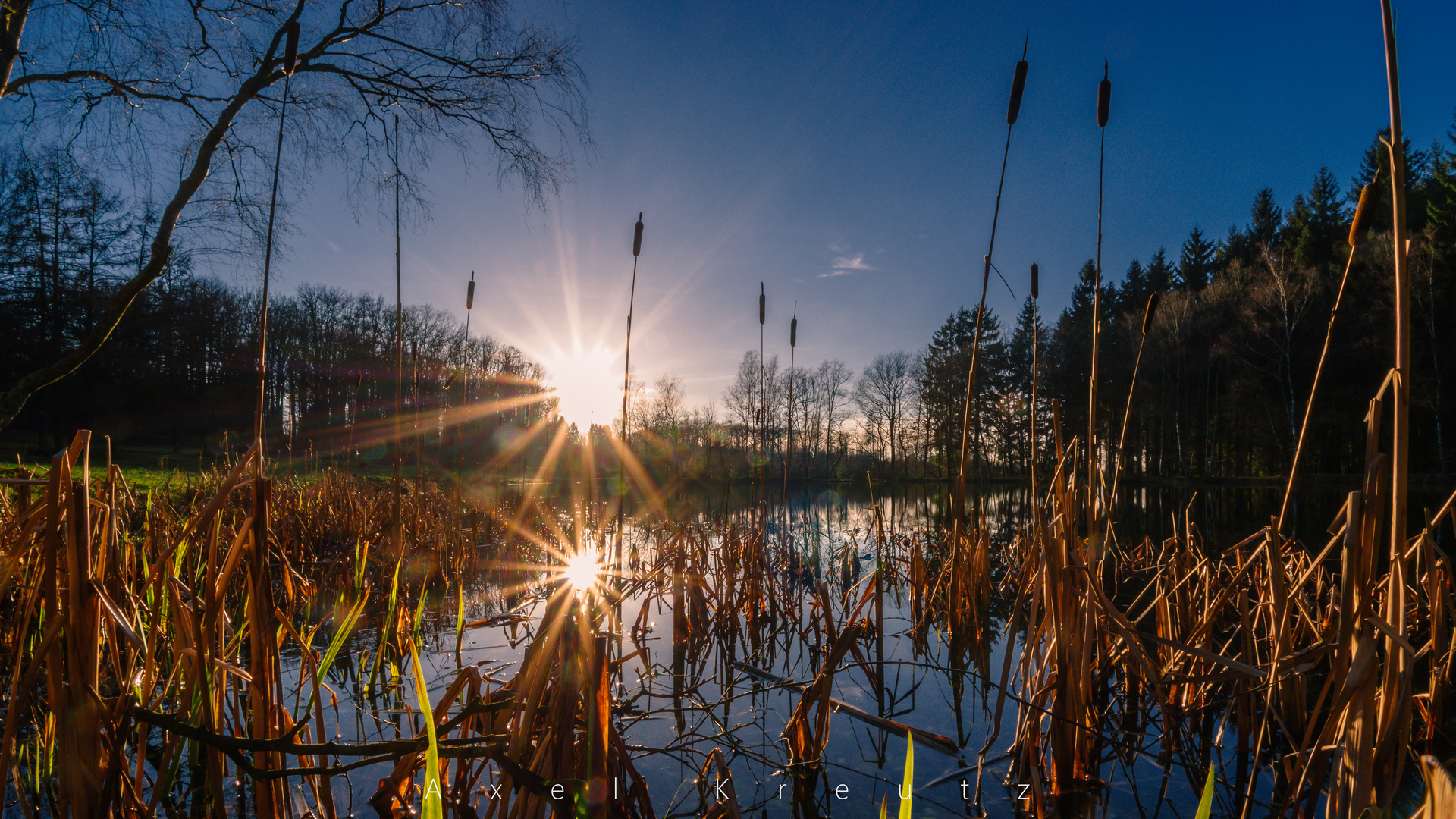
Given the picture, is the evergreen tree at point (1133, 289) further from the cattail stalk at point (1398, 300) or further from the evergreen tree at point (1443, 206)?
the cattail stalk at point (1398, 300)

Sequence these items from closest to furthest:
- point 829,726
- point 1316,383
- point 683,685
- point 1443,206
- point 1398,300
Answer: point 1398,300 → point 1316,383 → point 829,726 → point 683,685 → point 1443,206

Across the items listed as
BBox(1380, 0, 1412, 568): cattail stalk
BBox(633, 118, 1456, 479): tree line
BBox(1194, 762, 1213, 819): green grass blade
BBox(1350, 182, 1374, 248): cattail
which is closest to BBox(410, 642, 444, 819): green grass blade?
A: BBox(1194, 762, 1213, 819): green grass blade

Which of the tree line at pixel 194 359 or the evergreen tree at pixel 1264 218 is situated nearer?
the tree line at pixel 194 359

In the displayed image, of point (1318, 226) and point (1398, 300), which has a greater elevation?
point (1318, 226)

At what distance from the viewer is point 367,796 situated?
6.23 ft

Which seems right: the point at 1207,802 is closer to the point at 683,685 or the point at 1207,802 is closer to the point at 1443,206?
the point at 683,685

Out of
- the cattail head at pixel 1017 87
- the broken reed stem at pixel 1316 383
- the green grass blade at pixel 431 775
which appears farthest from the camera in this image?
the cattail head at pixel 1017 87

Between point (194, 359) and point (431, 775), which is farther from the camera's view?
Result: point (194, 359)

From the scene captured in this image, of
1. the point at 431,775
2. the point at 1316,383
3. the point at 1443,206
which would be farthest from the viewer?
the point at 1443,206

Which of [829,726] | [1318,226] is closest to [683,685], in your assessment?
[829,726]

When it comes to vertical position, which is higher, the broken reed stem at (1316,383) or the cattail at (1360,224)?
the cattail at (1360,224)

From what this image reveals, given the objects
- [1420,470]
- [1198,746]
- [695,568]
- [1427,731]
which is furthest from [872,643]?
[1420,470]

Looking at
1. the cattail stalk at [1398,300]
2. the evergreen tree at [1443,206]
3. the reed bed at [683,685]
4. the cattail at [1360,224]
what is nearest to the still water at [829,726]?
the reed bed at [683,685]

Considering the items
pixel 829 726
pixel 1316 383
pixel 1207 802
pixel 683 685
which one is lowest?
pixel 683 685
